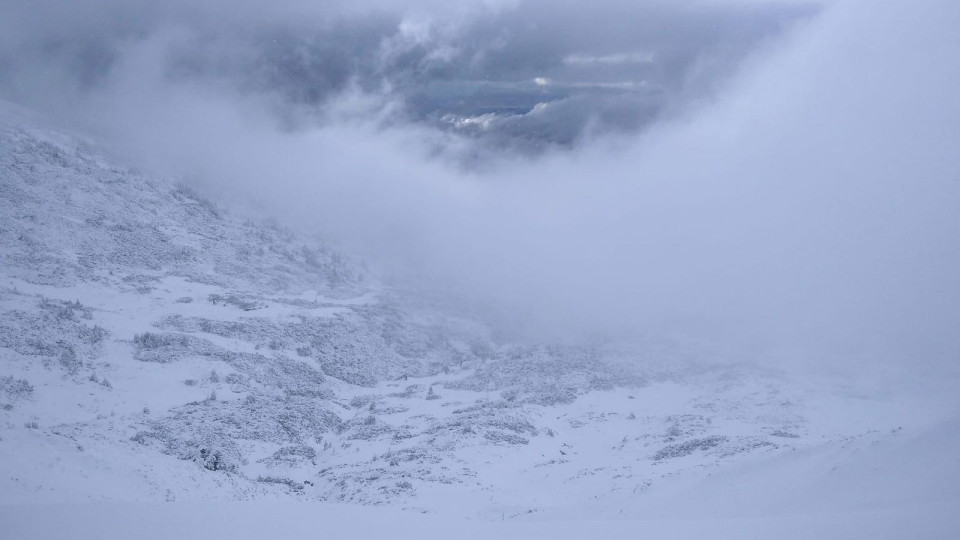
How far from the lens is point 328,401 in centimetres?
4047

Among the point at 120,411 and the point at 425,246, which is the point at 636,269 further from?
Answer: the point at 120,411

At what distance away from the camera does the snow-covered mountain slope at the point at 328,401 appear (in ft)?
62.3

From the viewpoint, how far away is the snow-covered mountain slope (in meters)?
19.0

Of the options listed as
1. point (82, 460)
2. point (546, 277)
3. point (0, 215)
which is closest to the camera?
point (82, 460)

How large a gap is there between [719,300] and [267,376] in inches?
2132

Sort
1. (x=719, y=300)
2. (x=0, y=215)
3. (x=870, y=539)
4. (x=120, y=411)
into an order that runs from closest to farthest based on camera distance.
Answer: (x=870, y=539), (x=120, y=411), (x=0, y=215), (x=719, y=300)

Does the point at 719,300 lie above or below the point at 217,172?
below

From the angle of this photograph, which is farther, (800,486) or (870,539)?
(800,486)

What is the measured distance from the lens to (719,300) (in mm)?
72500

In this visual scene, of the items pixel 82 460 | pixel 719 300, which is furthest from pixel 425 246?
pixel 82 460

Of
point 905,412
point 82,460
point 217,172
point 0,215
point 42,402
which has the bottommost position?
point 905,412

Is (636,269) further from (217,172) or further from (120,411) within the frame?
(120,411)

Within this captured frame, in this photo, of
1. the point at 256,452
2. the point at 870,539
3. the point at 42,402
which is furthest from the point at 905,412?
the point at 42,402

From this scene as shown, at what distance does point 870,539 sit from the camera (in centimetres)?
1177
